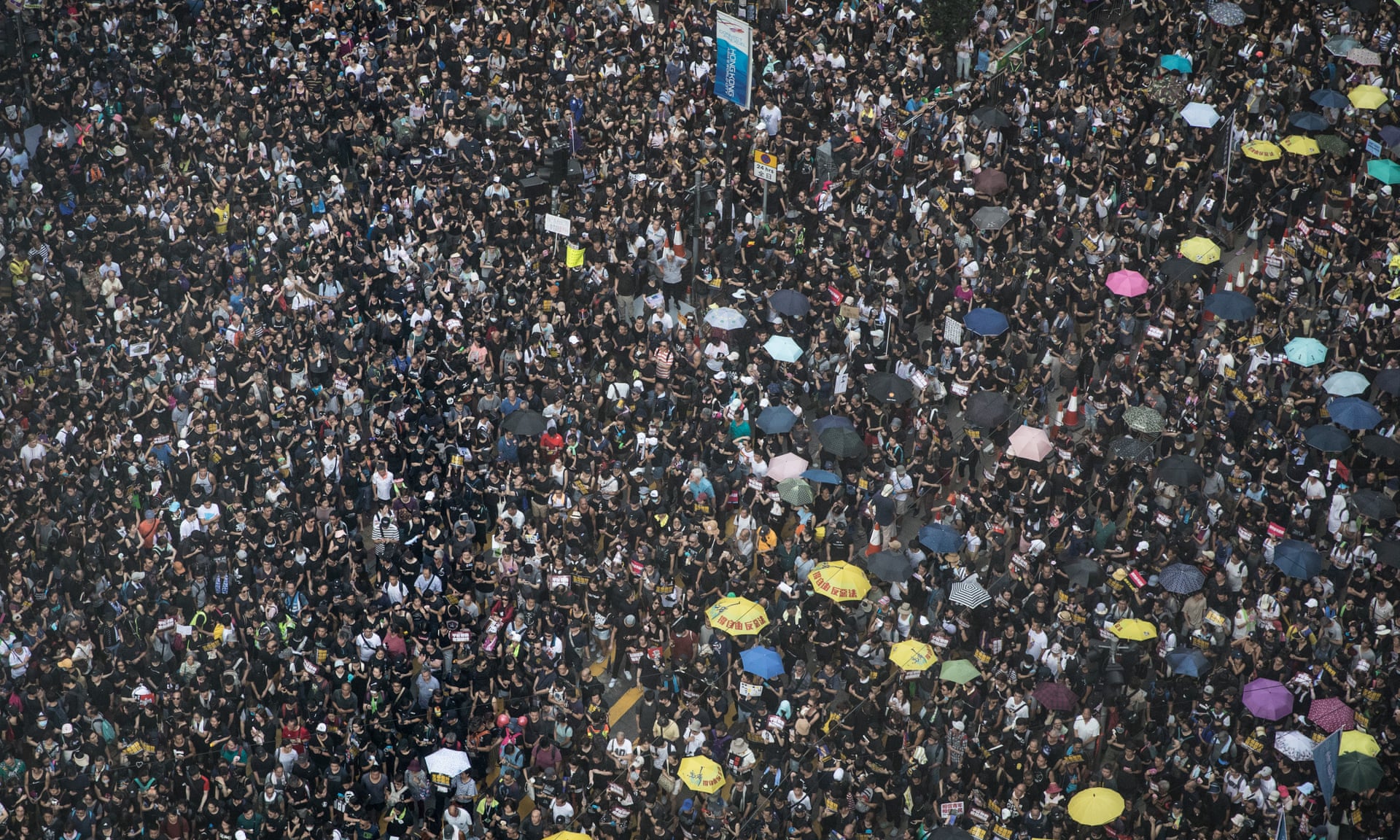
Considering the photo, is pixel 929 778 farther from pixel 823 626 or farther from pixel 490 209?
pixel 490 209

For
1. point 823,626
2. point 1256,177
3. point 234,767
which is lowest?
point 234,767

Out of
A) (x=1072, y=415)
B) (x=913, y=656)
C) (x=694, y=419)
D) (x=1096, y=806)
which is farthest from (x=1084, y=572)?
(x=694, y=419)

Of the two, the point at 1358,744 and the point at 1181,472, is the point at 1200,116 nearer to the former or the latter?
the point at 1181,472

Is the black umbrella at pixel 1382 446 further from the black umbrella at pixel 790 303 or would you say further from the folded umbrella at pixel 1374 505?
the black umbrella at pixel 790 303

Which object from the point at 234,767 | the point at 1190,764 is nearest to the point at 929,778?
the point at 1190,764

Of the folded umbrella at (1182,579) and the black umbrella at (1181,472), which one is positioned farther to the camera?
the black umbrella at (1181,472)

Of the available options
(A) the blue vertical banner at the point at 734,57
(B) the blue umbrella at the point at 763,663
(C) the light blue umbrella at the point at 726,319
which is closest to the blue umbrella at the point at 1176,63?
(A) the blue vertical banner at the point at 734,57
